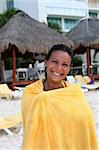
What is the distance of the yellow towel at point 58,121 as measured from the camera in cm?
165

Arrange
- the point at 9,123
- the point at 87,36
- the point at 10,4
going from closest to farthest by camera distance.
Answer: the point at 9,123 → the point at 87,36 → the point at 10,4

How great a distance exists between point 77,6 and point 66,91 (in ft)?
108

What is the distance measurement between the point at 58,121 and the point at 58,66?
276mm

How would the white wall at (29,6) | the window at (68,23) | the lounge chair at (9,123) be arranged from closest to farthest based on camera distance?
the lounge chair at (9,123) < the white wall at (29,6) < the window at (68,23)

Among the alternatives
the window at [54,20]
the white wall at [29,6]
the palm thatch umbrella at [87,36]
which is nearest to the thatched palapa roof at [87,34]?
the palm thatch umbrella at [87,36]

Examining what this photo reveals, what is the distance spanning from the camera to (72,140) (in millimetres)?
1688

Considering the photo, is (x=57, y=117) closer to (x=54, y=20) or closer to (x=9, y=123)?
(x=9, y=123)

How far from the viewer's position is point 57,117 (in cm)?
164

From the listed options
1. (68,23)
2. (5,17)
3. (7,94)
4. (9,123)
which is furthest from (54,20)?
(9,123)

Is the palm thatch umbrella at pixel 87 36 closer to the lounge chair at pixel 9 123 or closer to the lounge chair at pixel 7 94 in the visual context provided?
the lounge chair at pixel 7 94

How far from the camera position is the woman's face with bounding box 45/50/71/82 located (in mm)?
1736

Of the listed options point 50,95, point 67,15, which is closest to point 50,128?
point 50,95

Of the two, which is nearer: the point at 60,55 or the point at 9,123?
the point at 60,55

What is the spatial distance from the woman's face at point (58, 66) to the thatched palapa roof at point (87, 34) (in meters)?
12.5
